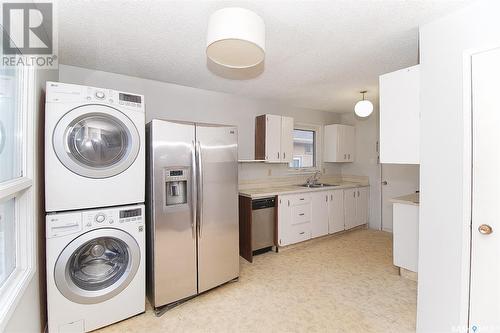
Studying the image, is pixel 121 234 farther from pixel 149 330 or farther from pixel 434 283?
pixel 434 283

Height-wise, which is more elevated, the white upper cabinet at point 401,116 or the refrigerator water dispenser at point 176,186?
the white upper cabinet at point 401,116

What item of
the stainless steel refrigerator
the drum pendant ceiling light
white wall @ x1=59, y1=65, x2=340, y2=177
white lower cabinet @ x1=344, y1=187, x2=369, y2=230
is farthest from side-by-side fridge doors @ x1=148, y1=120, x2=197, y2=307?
white lower cabinet @ x1=344, y1=187, x2=369, y2=230

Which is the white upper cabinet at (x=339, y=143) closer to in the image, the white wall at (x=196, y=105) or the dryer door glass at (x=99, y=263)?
the white wall at (x=196, y=105)

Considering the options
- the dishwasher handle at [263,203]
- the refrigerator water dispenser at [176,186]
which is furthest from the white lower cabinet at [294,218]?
the refrigerator water dispenser at [176,186]

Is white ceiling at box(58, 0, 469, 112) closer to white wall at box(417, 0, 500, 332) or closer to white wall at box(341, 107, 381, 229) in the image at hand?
white wall at box(417, 0, 500, 332)

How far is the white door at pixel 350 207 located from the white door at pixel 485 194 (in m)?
2.79

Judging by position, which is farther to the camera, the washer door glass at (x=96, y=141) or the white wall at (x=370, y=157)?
the white wall at (x=370, y=157)

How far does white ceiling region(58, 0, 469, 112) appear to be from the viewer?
1.53m

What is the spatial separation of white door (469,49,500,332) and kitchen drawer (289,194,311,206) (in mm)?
2189

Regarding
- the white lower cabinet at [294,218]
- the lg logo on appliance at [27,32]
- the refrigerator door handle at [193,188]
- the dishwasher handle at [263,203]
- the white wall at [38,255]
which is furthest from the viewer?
the white lower cabinet at [294,218]

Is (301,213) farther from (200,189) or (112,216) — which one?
(112,216)

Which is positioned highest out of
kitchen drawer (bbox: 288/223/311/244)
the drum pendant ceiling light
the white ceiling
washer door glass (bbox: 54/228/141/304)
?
the white ceiling

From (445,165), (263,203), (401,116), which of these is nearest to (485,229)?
(445,165)

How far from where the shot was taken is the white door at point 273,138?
3.72 m
